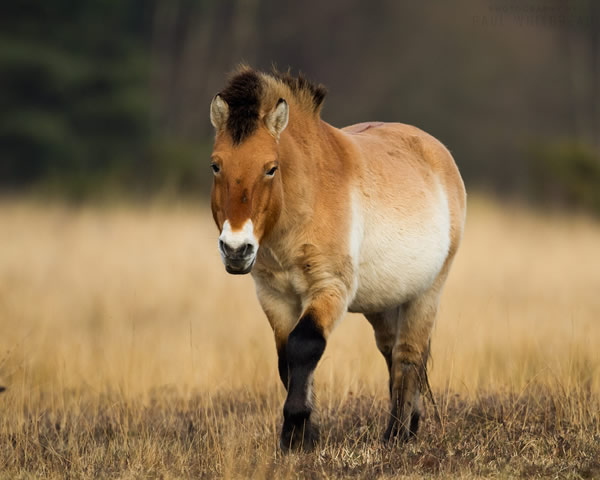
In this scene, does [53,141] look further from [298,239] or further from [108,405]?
[298,239]

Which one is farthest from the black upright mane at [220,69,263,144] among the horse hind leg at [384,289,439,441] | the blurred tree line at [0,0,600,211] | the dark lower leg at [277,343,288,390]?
the blurred tree line at [0,0,600,211]

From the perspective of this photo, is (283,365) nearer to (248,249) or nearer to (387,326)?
(248,249)

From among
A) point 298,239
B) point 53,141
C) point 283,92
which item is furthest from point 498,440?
point 53,141

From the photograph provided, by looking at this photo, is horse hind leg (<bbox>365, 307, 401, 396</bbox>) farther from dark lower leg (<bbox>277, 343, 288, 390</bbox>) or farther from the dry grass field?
dark lower leg (<bbox>277, 343, 288, 390</bbox>)

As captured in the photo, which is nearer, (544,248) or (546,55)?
(544,248)

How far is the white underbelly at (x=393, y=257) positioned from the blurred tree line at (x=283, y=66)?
15.8 m

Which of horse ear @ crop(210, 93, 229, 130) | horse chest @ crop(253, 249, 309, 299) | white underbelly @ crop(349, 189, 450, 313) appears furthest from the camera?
white underbelly @ crop(349, 189, 450, 313)

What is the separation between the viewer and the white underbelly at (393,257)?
5426mm

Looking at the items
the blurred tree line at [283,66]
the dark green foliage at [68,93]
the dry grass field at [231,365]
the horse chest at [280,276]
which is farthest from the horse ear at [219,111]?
the dark green foliage at [68,93]

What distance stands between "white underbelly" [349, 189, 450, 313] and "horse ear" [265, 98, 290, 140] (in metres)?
0.85

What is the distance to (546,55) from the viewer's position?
3288cm

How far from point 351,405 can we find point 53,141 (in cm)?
1903

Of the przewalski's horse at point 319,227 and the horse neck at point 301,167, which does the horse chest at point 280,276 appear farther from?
the horse neck at point 301,167

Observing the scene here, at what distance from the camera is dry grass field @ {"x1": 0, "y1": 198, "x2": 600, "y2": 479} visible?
4965 mm
